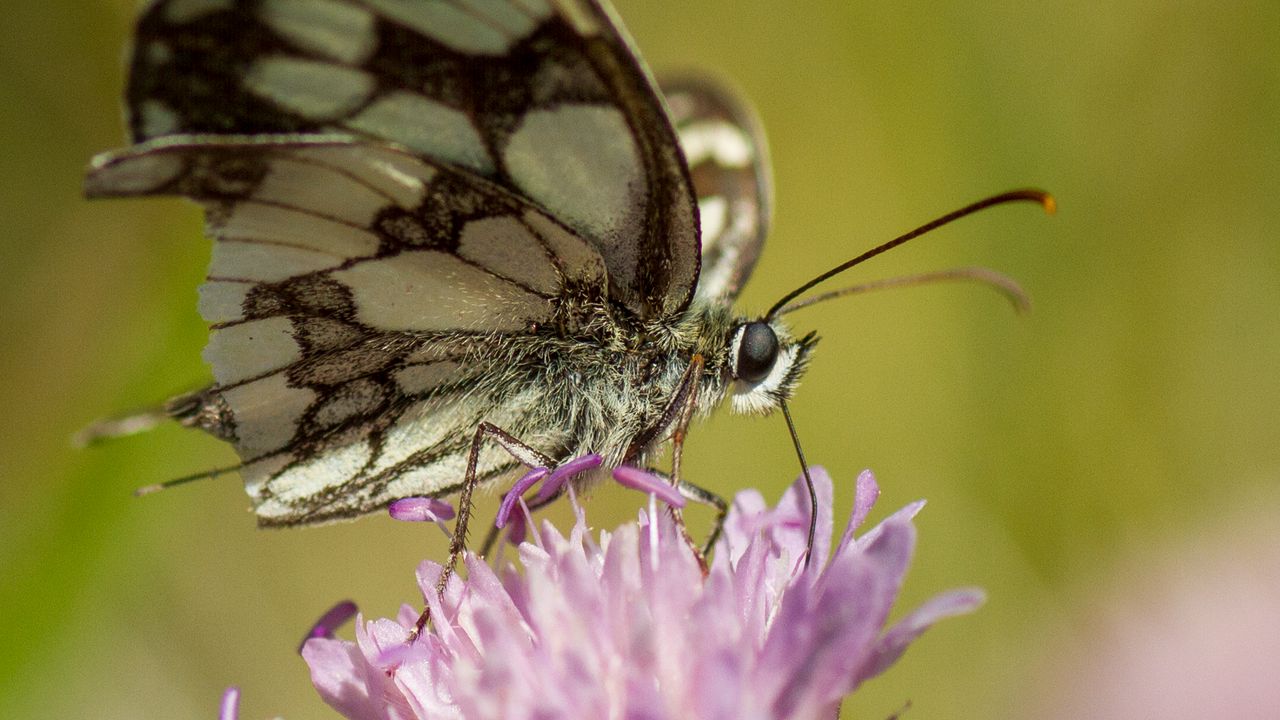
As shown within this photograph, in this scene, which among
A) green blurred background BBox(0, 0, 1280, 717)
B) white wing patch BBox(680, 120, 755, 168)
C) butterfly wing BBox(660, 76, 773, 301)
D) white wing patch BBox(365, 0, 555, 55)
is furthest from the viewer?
green blurred background BBox(0, 0, 1280, 717)

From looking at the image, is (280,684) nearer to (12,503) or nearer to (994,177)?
(12,503)

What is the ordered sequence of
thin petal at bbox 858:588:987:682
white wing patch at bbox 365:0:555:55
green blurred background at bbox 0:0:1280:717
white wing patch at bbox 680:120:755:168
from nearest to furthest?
thin petal at bbox 858:588:987:682, white wing patch at bbox 365:0:555:55, white wing patch at bbox 680:120:755:168, green blurred background at bbox 0:0:1280:717

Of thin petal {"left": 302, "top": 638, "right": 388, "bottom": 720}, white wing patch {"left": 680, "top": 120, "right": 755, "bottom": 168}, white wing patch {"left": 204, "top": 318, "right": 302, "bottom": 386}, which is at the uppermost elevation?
white wing patch {"left": 680, "top": 120, "right": 755, "bottom": 168}

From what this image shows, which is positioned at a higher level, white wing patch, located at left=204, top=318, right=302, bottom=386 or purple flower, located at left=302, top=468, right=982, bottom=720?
white wing patch, located at left=204, top=318, right=302, bottom=386

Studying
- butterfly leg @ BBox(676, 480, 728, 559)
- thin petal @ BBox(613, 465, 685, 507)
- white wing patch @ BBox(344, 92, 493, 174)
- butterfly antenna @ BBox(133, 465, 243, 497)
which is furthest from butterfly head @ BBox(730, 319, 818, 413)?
butterfly antenna @ BBox(133, 465, 243, 497)

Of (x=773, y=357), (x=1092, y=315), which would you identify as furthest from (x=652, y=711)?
(x=1092, y=315)

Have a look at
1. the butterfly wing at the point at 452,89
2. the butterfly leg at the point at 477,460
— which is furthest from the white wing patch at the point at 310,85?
the butterfly leg at the point at 477,460

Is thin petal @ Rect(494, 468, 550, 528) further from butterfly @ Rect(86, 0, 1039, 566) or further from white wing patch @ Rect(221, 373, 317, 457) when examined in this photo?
white wing patch @ Rect(221, 373, 317, 457)
